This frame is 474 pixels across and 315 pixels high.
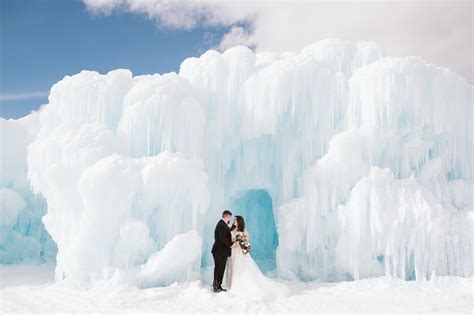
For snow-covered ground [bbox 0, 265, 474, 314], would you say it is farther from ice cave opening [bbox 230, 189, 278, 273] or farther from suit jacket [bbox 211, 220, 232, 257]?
ice cave opening [bbox 230, 189, 278, 273]

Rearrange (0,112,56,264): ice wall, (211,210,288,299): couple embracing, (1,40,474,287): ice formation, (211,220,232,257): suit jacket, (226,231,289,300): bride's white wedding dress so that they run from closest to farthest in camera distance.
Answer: (226,231,289,300): bride's white wedding dress → (211,210,288,299): couple embracing → (211,220,232,257): suit jacket → (1,40,474,287): ice formation → (0,112,56,264): ice wall

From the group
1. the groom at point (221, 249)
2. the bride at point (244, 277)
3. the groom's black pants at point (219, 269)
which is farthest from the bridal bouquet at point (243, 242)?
the groom's black pants at point (219, 269)

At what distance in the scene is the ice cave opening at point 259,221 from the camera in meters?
15.8

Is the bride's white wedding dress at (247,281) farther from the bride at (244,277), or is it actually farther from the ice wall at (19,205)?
the ice wall at (19,205)

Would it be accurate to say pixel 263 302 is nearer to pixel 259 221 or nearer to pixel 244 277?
pixel 244 277

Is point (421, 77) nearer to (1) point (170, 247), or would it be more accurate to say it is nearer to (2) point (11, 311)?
(1) point (170, 247)

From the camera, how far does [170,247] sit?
11438 mm

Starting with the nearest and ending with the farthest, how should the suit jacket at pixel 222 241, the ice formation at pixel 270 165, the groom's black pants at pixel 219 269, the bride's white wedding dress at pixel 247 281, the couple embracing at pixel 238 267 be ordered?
the bride's white wedding dress at pixel 247 281 → the couple embracing at pixel 238 267 → the groom's black pants at pixel 219 269 → the suit jacket at pixel 222 241 → the ice formation at pixel 270 165

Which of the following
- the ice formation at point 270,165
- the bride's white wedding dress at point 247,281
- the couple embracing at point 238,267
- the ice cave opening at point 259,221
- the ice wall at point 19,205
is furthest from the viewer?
the ice wall at point 19,205

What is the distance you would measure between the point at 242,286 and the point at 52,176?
5.59 metres

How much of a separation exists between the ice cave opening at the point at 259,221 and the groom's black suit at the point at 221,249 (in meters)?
4.51

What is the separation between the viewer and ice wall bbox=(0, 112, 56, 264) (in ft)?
59.3

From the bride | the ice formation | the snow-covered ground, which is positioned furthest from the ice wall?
the bride

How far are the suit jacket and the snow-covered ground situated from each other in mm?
875
